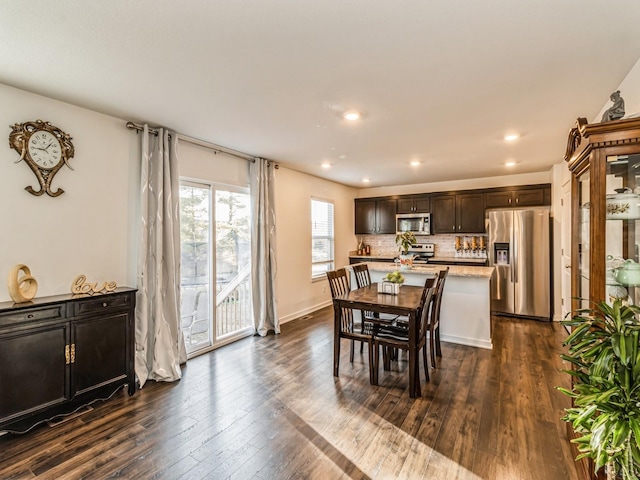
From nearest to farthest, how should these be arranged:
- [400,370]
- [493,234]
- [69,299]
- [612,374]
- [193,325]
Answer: [612,374], [69,299], [400,370], [193,325], [493,234]

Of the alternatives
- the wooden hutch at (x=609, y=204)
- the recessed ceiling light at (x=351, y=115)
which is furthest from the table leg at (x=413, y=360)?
the recessed ceiling light at (x=351, y=115)

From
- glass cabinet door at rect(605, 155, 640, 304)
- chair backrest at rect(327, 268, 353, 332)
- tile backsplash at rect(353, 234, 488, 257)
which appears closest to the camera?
glass cabinet door at rect(605, 155, 640, 304)

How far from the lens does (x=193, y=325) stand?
3.97 metres

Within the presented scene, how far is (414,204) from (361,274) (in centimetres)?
313

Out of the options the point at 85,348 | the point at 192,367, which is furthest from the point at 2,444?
the point at 192,367

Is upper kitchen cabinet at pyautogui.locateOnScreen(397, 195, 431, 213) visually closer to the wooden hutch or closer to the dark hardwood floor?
the dark hardwood floor

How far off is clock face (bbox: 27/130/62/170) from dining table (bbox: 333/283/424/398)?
2855mm

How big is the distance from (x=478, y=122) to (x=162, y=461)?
12.9 ft

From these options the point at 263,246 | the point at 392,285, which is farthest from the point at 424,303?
the point at 263,246

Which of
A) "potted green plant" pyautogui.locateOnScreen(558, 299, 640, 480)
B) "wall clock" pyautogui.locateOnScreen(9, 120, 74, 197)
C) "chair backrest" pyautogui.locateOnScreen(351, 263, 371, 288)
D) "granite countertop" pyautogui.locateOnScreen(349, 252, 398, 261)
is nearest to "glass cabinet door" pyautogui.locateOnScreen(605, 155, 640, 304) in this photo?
"potted green plant" pyautogui.locateOnScreen(558, 299, 640, 480)

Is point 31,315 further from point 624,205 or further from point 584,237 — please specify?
point 624,205

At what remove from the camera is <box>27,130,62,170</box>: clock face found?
8.44 ft

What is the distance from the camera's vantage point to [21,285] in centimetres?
241

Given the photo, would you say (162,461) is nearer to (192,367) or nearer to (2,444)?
(2,444)
